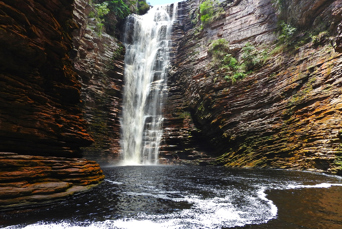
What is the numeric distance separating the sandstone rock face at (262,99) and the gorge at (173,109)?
0.10 metres

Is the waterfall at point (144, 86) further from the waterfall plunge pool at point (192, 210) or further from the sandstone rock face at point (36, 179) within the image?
the waterfall plunge pool at point (192, 210)

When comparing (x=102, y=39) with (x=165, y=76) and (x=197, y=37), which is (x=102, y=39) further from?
(x=197, y=37)

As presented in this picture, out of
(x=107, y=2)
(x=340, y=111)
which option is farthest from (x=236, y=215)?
(x=107, y=2)

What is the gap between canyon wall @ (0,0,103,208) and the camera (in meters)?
5.83

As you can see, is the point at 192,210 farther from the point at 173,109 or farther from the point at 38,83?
the point at 173,109

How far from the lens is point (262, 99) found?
1664 cm

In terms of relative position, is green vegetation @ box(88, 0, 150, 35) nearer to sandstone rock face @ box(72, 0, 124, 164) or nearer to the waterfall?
sandstone rock face @ box(72, 0, 124, 164)

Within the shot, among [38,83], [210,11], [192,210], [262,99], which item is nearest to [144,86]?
[210,11]

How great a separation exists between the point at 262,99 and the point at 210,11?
49.2 ft

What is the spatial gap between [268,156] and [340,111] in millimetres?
5714

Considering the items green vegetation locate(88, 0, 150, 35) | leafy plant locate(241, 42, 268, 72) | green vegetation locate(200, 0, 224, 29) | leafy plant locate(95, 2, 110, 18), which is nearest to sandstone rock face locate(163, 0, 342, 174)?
leafy plant locate(241, 42, 268, 72)

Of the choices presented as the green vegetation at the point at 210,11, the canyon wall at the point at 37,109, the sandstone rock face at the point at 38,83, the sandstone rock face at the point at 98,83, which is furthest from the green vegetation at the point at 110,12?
the canyon wall at the point at 37,109

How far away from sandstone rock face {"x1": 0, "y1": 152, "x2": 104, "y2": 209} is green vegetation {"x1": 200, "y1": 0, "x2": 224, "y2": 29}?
2362cm

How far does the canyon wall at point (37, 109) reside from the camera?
5.83 meters
